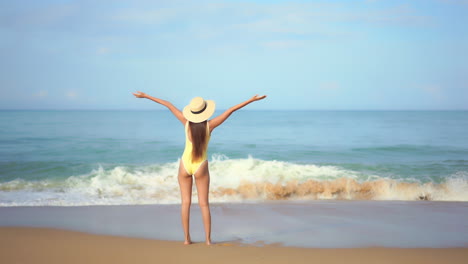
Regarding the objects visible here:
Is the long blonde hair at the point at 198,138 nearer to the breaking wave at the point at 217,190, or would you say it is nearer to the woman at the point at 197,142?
the woman at the point at 197,142

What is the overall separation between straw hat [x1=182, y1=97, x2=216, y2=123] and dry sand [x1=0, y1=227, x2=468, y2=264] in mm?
1539

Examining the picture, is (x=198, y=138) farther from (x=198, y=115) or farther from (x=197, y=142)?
(x=198, y=115)

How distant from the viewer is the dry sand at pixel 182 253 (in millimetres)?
4926

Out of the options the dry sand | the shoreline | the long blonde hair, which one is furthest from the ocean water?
the long blonde hair

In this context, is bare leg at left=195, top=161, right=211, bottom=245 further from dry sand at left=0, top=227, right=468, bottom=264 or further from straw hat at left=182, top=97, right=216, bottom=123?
straw hat at left=182, top=97, right=216, bottom=123

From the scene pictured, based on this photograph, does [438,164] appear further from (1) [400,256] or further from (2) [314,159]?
(1) [400,256]

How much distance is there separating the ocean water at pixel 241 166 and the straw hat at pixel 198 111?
14.0 feet

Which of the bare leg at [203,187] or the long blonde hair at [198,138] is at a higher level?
the long blonde hair at [198,138]

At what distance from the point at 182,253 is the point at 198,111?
1.64 meters

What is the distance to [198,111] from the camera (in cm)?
516

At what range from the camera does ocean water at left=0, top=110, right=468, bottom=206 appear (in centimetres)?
1009

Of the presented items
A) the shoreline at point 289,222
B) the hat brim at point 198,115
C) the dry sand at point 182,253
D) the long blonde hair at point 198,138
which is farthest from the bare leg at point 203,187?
the shoreline at point 289,222

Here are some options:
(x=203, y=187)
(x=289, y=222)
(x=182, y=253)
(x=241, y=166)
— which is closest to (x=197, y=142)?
(x=203, y=187)

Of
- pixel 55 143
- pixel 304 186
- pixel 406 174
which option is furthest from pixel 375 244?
pixel 55 143
